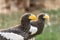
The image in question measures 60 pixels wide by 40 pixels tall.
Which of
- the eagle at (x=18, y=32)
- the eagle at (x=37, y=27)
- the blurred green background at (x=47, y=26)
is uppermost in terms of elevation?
the eagle at (x=18, y=32)

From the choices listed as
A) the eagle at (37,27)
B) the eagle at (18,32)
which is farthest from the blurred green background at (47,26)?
the eagle at (18,32)

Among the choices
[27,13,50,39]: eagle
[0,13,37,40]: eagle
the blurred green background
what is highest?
[0,13,37,40]: eagle

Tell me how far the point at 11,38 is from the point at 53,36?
4182 millimetres

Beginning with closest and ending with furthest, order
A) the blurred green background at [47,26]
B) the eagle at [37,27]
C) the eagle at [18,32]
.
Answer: the eagle at [18,32] < the eagle at [37,27] < the blurred green background at [47,26]

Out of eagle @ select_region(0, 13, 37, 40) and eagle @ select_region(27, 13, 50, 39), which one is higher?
eagle @ select_region(0, 13, 37, 40)

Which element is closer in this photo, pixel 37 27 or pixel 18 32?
pixel 18 32

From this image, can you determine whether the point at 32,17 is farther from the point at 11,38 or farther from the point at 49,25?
the point at 49,25

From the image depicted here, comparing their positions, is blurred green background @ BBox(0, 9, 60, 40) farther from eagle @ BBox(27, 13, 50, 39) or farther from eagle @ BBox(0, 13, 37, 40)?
eagle @ BBox(0, 13, 37, 40)

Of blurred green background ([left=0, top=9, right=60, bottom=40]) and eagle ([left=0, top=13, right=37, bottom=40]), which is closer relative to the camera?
eagle ([left=0, top=13, right=37, bottom=40])

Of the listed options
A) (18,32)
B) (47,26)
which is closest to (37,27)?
(18,32)

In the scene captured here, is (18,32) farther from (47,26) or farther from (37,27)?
(47,26)

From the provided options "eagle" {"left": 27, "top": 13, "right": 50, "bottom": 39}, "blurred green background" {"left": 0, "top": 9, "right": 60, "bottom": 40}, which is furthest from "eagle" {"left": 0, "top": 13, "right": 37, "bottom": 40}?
"blurred green background" {"left": 0, "top": 9, "right": 60, "bottom": 40}

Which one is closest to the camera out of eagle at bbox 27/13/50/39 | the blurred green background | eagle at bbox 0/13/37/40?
eagle at bbox 0/13/37/40

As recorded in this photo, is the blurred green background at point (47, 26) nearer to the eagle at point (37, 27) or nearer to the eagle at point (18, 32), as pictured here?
the eagle at point (37, 27)
